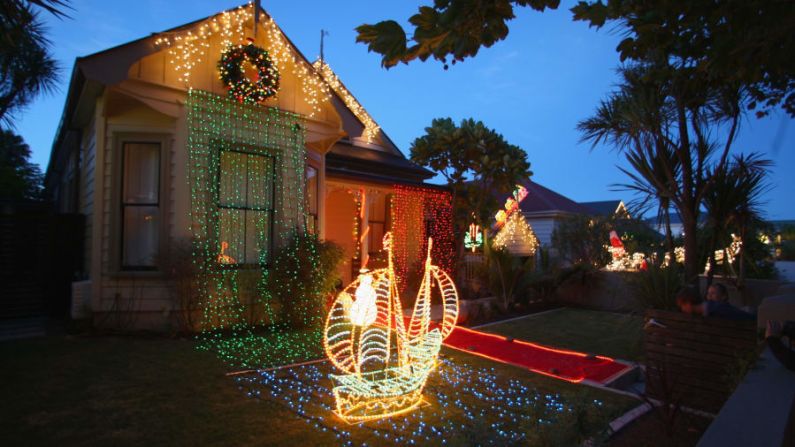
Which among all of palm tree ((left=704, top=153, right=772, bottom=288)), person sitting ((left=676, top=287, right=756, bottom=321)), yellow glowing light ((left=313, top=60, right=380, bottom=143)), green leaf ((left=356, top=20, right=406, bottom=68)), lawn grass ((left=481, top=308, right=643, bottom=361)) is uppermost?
yellow glowing light ((left=313, top=60, right=380, bottom=143))

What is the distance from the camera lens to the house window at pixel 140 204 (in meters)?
7.46

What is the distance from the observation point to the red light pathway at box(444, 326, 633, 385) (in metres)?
6.04

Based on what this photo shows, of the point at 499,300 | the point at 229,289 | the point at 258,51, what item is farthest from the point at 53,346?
the point at 499,300

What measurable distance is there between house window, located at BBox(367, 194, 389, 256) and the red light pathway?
21.5 feet

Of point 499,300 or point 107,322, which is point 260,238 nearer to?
point 107,322

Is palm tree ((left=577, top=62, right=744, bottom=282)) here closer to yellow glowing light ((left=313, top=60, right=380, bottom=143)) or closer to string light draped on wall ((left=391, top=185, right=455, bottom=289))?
string light draped on wall ((left=391, top=185, right=455, bottom=289))

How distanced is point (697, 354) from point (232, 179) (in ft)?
23.5

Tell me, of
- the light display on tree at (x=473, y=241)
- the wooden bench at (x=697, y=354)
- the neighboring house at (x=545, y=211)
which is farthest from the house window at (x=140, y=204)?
the neighboring house at (x=545, y=211)

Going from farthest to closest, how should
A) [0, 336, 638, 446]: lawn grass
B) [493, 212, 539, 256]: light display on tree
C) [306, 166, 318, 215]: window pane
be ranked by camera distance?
1. [493, 212, 539, 256]: light display on tree
2. [306, 166, 318, 215]: window pane
3. [0, 336, 638, 446]: lawn grass

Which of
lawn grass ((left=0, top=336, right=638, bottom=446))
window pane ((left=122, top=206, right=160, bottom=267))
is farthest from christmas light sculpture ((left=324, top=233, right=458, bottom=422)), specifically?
window pane ((left=122, top=206, right=160, bottom=267))

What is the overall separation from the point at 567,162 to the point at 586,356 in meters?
171

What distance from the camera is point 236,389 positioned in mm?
4824

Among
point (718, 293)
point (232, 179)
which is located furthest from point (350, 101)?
point (718, 293)

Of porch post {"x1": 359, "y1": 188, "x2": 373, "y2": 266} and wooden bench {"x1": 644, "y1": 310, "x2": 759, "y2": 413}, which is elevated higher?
porch post {"x1": 359, "y1": 188, "x2": 373, "y2": 266}
